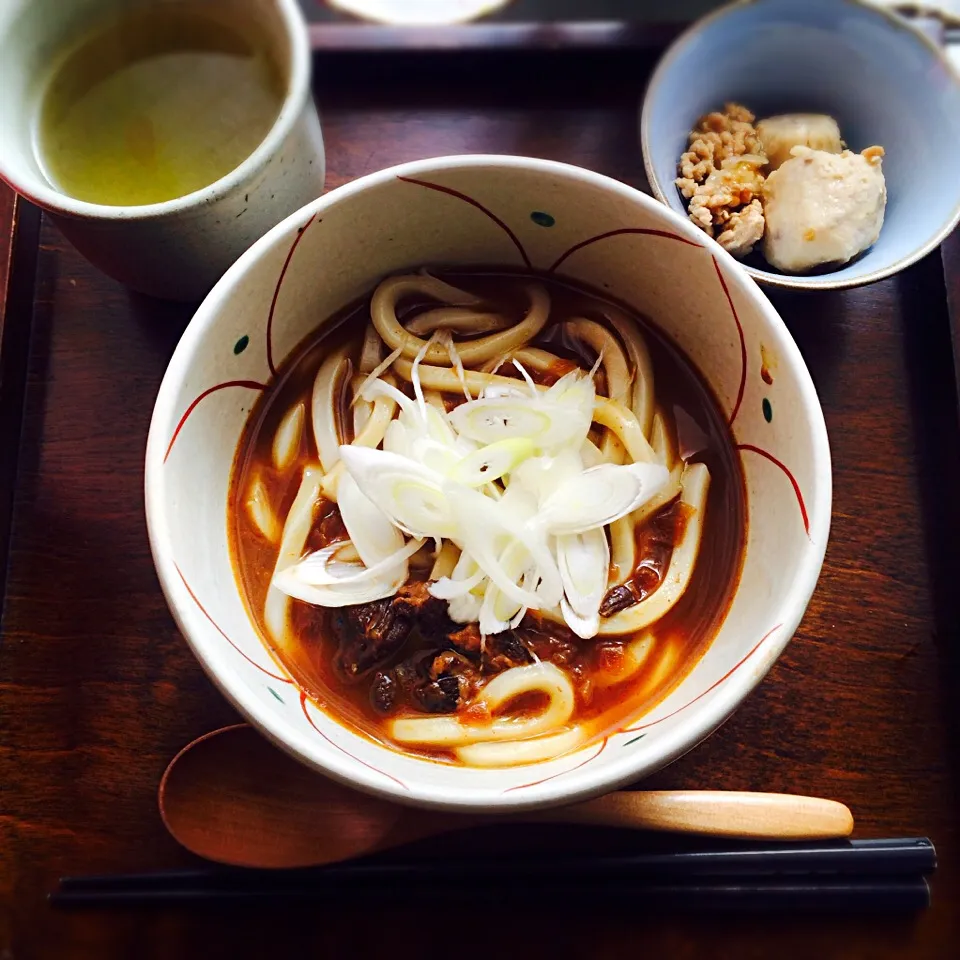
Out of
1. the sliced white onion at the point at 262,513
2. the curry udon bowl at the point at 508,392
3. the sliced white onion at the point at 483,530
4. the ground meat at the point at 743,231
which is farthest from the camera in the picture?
the ground meat at the point at 743,231

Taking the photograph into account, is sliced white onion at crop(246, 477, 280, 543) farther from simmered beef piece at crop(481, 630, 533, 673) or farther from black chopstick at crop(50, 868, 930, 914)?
black chopstick at crop(50, 868, 930, 914)

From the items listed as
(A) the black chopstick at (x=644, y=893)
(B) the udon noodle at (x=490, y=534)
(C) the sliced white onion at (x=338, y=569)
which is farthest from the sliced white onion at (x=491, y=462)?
(A) the black chopstick at (x=644, y=893)

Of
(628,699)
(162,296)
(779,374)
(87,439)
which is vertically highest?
(779,374)

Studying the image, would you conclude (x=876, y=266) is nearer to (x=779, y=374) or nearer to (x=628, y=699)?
(x=779, y=374)

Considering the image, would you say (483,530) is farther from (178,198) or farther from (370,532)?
(178,198)

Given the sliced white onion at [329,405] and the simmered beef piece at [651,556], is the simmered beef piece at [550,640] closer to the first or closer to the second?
the simmered beef piece at [651,556]

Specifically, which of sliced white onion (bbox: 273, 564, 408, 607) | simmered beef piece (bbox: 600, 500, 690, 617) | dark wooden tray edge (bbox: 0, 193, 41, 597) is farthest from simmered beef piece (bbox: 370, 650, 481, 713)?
dark wooden tray edge (bbox: 0, 193, 41, 597)

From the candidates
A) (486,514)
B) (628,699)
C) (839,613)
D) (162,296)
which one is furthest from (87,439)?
(839,613)
